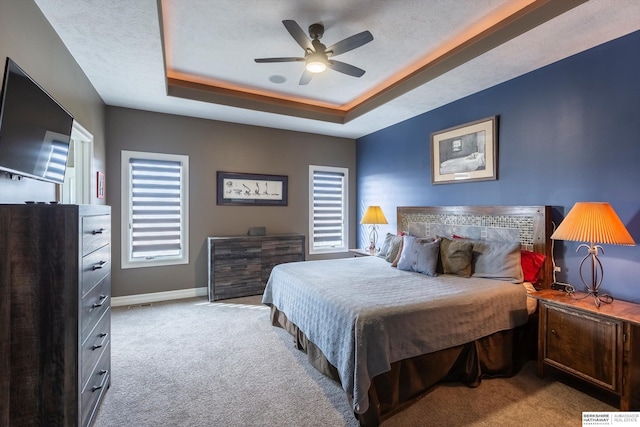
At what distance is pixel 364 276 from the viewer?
2883 mm

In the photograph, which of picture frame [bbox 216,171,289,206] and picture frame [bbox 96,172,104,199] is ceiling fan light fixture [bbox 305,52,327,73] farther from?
picture frame [bbox 96,172,104,199]

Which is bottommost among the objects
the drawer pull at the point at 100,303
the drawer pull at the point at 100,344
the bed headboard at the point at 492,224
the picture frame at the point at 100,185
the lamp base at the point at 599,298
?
the drawer pull at the point at 100,344

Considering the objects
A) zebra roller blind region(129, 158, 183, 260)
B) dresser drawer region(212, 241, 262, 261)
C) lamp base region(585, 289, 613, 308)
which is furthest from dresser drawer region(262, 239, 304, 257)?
lamp base region(585, 289, 613, 308)

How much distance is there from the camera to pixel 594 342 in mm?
2066

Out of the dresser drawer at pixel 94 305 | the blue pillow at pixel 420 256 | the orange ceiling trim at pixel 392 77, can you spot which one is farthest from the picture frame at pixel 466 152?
the dresser drawer at pixel 94 305

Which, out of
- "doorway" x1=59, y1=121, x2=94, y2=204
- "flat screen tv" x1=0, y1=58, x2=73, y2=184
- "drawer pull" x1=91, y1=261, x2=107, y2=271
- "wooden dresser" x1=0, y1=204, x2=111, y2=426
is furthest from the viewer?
"doorway" x1=59, y1=121, x2=94, y2=204

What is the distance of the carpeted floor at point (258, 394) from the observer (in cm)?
191

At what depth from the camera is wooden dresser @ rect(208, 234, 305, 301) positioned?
14.0 feet

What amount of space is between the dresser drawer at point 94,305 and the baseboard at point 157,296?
2.33 metres

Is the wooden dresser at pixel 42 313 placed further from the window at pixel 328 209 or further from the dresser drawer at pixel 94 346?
the window at pixel 328 209

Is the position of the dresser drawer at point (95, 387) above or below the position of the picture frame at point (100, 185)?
below

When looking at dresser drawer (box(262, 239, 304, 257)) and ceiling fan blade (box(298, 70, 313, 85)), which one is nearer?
ceiling fan blade (box(298, 70, 313, 85))

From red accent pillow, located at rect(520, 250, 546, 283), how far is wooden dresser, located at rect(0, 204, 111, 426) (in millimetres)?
3461

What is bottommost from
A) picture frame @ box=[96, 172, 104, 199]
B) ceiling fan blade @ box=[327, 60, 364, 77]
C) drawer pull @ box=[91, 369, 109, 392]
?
drawer pull @ box=[91, 369, 109, 392]
